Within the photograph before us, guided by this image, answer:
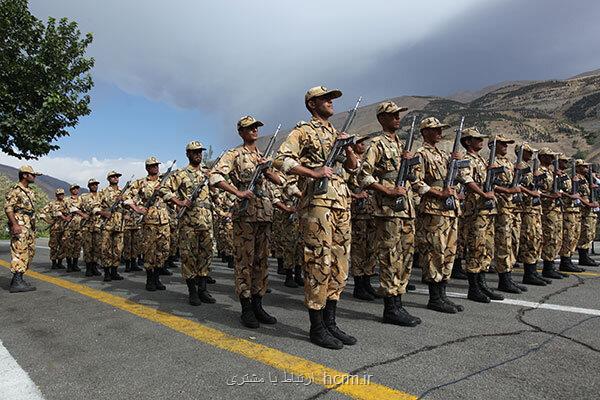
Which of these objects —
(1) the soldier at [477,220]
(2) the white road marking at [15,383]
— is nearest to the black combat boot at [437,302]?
(1) the soldier at [477,220]

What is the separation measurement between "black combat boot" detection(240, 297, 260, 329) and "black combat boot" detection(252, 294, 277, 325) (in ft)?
0.36

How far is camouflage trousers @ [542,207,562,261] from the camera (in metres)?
6.73

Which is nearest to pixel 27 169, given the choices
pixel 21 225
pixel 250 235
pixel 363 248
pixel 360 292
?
pixel 21 225

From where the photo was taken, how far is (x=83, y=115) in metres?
13.8

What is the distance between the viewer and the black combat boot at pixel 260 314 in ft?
13.7

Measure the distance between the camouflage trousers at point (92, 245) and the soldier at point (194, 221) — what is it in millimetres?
3538

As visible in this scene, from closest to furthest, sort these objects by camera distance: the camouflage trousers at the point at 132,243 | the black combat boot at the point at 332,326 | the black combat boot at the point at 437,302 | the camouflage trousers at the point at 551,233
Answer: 1. the black combat boot at the point at 332,326
2. the black combat boot at the point at 437,302
3. the camouflage trousers at the point at 551,233
4. the camouflage trousers at the point at 132,243

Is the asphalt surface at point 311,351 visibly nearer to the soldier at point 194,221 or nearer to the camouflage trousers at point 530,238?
the soldier at point 194,221

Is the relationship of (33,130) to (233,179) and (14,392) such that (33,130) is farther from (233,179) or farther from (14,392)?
(14,392)

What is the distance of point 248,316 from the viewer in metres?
4.09

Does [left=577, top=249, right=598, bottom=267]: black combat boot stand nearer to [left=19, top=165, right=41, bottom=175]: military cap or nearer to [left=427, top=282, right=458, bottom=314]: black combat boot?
[left=427, top=282, right=458, bottom=314]: black combat boot

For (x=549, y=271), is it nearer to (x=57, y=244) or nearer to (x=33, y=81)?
(x=57, y=244)

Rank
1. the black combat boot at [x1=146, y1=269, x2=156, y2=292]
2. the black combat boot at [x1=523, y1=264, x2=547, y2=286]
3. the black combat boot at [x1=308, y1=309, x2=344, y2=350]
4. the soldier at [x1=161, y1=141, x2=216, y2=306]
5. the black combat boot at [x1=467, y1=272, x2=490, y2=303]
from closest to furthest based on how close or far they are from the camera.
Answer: the black combat boot at [x1=308, y1=309, x2=344, y2=350] → the black combat boot at [x1=467, y1=272, x2=490, y2=303] → the soldier at [x1=161, y1=141, x2=216, y2=306] → the black combat boot at [x1=523, y1=264, x2=547, y2=286] → the black combat boot at [x1=146, y1=269, x2=156, y2=292]

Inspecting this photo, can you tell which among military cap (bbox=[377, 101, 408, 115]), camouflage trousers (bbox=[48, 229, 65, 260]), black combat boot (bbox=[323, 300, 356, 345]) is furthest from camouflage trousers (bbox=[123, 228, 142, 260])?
military cap (bbox=[377, 101, 408, 115])
